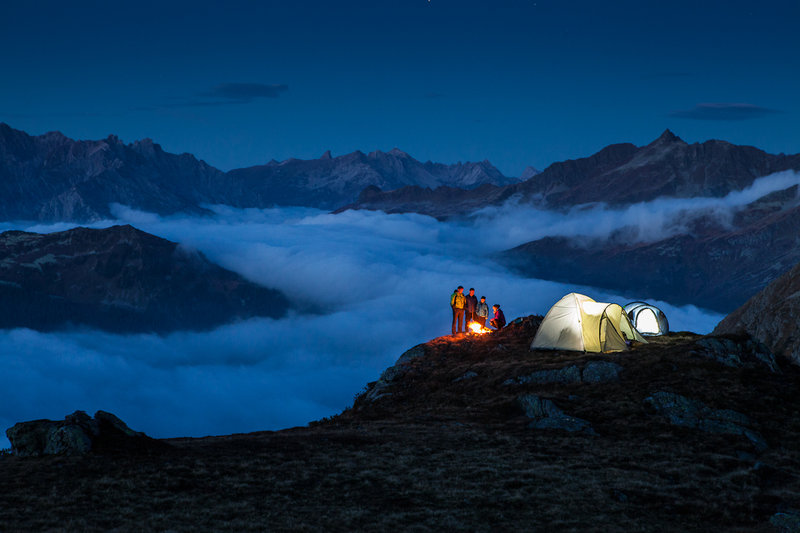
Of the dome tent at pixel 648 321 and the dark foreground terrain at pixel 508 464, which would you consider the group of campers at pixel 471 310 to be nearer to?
the dome tent at pixel 648 321

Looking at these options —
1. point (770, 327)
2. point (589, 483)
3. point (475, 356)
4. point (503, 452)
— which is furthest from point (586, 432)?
point (770, 327)

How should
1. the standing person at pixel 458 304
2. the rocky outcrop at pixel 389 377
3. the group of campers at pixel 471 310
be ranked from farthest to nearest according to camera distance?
the group of campers at pixel 471 310, the standing person at pixel 458 304, the rocky outcrop at pixel 389 377

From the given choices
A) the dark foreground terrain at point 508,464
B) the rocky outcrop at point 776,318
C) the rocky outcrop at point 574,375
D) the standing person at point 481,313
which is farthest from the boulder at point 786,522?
the standing person at point 481,313

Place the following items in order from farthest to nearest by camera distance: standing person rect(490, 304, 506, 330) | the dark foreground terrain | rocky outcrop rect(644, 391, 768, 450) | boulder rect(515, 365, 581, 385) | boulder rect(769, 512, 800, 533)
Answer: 1. standing person rect(490, 304, 506, 330)
2. boulder rect(515, 365, 581, 385)
3. rocky outcrop rect(644, 391, 768, 450)
4. the dark foreground terrain
5. boulder rect(769, 512, 800, 533)

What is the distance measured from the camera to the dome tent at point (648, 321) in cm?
4772

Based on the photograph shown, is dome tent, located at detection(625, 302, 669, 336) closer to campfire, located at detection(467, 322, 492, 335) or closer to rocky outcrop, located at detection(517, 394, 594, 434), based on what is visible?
campfire, located at detection(467, 322, 492, 335)

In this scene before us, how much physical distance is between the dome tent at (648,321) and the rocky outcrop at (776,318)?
3.82m

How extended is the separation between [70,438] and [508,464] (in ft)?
49.9

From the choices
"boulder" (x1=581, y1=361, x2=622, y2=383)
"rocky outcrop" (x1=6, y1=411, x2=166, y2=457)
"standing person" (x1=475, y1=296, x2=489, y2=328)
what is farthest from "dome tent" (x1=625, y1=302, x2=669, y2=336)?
"rocky outcrop" (x1=6, y1=411, x2=166, y2=457)

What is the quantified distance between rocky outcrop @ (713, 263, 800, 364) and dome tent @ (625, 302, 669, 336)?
12.5 ft

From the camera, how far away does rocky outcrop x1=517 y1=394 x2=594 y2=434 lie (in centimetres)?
3020

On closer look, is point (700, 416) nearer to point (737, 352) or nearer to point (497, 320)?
point (737, 352)

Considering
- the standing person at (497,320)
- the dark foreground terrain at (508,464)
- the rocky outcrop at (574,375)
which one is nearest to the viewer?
the dark foreground terrain at (508,464)

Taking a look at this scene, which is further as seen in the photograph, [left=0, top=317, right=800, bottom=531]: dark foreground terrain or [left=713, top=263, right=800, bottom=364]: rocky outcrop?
[left=713, top=263, right=800, bottom=364]: rocky outcrop
